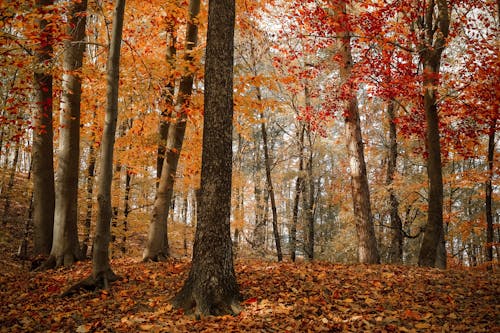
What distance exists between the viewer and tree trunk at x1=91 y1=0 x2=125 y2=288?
6688 millimetres

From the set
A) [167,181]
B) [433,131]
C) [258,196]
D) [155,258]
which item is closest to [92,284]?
[155,258]

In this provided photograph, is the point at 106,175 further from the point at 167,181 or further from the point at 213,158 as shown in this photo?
the point at 213,158

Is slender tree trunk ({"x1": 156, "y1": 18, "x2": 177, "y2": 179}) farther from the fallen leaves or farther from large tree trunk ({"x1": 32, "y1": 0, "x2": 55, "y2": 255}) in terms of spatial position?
the fallen leaves

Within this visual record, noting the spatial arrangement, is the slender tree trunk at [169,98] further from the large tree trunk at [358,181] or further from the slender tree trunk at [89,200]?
the slender tree trunk at [89,200]

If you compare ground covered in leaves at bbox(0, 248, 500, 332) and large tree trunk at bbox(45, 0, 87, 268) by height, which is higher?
large tree trunk at bbox(45, 0, 87, 268)

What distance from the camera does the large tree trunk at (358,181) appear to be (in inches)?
363

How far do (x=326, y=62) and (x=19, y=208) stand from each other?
20.3 metres

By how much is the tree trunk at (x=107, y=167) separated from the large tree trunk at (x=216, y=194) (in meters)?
2.32

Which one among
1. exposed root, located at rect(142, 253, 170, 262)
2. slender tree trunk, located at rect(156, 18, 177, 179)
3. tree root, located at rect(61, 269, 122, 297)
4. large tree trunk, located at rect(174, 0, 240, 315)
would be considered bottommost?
tree root, located at rect(61, 269, 122, 297)

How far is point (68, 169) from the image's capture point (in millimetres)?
9320

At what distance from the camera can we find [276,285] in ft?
19.8

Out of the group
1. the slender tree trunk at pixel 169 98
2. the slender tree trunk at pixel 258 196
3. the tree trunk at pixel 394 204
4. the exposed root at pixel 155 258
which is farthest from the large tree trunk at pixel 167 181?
the slender tree trunk at pixel 258 196

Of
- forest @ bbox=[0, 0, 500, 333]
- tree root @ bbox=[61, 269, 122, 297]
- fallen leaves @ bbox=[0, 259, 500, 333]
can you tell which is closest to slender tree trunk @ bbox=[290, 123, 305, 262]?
forest @ bbox=[0, 0, 500, 333]

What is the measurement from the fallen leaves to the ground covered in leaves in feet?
0.04
